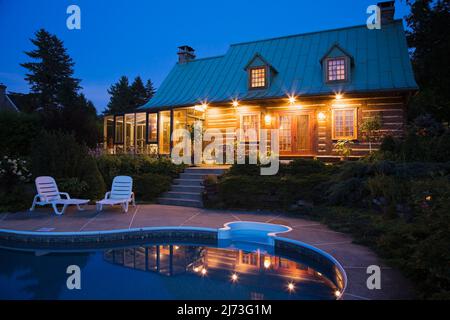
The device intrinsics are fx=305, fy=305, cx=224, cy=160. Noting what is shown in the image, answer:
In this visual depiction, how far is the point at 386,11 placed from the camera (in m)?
14.1

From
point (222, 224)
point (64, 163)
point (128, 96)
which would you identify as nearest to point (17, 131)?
point (64, 163)

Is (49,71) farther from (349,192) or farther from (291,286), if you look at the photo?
(291,286)

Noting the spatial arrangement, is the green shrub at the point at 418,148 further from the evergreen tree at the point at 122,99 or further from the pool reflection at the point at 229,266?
the evergreen tree at the point at 122,99

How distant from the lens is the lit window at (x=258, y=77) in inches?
550

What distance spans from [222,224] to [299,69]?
9.81 m

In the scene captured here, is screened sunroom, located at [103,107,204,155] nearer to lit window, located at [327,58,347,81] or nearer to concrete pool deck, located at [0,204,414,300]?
concrete pool deck, located at [0,204,414,300]

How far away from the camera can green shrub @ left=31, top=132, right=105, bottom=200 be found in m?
9.76

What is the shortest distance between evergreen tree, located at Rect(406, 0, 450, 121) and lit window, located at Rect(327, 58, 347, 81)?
6420 millimetres

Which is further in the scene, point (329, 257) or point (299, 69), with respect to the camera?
point (299, 69)

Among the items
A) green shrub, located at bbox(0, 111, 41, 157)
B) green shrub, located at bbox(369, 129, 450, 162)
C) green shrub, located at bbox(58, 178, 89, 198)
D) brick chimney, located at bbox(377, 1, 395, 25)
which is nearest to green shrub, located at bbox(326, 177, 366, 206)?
green shrub, located at bbox(369, 129, 450, 162)

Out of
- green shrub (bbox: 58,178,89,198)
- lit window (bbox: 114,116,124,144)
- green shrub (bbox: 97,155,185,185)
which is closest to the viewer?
green shrub (bbox: 58,178,89,198)

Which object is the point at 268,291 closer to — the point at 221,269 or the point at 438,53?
the point at 221,269

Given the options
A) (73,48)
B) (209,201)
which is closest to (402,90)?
(209,201)

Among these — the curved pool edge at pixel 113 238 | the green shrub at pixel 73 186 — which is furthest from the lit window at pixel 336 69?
the green shrub at pixel 73 186
